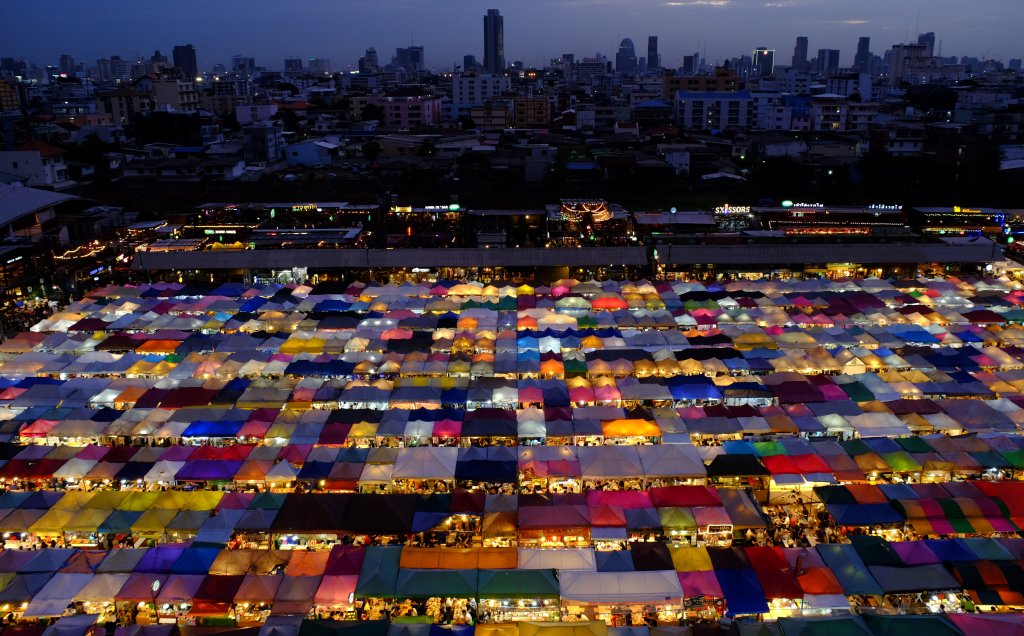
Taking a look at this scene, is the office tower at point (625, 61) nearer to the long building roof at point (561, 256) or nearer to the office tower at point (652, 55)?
the office tower at point (652, 55)

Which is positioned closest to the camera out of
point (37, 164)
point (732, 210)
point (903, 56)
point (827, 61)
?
point (732, 210)

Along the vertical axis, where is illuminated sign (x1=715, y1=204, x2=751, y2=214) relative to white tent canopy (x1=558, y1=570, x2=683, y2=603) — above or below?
above

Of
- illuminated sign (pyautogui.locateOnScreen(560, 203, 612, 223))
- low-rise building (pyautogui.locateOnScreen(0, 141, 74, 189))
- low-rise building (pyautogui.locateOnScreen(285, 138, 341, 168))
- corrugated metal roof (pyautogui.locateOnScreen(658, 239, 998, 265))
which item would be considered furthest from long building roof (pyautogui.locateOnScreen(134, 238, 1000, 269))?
low-rise building (pyautogui.locateOnScreen(285, 138, 341, 168))

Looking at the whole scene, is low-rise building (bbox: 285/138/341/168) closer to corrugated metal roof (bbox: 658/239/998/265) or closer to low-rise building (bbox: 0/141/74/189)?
low-rise building (bbox: 0/141/74/189)

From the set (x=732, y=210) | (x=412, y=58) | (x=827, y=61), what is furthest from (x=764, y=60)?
(x=732, y=210)

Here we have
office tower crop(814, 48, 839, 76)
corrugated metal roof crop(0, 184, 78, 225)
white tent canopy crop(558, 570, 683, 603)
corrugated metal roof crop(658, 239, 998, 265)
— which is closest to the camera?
white tent canopy crop(558, 570, 683, 603)

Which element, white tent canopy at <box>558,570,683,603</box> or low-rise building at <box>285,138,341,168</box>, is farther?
low-rise building at <box>285,138,341,168</box>

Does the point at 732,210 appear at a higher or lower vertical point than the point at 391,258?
higher

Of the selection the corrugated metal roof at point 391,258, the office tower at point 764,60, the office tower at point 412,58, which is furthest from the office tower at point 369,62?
the corrugated metal roof at point 391,258

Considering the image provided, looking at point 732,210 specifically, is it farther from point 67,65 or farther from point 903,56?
point 67,65

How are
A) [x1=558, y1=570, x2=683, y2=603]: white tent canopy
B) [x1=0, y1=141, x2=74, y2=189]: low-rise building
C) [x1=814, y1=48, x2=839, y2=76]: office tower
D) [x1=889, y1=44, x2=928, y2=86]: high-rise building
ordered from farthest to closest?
[x1=814, y1=48, x2=839, y2=76]: office tower < [x1=889, y1=44, x2=928, y2=86]: high-rise building < [x1=0, y1=141, x2=74, y2=189]: low-rise building < [x1=558, y1=570, x2=683, y2=603]: white tent canopy
